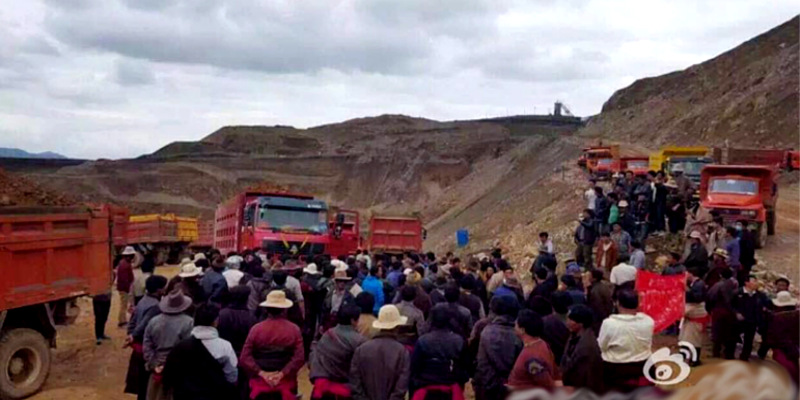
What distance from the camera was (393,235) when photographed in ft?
82.3

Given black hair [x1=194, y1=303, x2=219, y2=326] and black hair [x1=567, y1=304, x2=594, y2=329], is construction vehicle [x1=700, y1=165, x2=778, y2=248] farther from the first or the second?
black hair [x1=194, y1=303, x2=219, y2=326]

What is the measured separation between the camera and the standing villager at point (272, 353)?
693 cm

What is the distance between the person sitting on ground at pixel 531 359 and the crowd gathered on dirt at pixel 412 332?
10mm

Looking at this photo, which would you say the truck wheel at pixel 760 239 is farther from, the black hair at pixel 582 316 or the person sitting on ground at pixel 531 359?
the person sitting on ground at pixel 531 359

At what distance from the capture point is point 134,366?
800 centimetres

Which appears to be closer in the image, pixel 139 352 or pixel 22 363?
pixel 139 352

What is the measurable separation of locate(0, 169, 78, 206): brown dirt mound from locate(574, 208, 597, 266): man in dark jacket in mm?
12957

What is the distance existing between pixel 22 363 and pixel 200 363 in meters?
4.50

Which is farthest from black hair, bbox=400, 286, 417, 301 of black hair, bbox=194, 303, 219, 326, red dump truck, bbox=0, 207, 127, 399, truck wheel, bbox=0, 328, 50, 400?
truck wheel, bbox=0, 328, 50, 400

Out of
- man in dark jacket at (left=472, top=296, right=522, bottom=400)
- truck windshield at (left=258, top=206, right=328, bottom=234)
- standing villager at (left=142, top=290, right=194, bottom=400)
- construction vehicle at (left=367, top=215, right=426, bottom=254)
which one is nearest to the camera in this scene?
man in dark jacket at (left=472, top=296, right=522, bottom=400)

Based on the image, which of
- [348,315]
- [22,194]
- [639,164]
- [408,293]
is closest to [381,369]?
[348,315]

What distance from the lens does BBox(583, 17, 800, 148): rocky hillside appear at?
43469 millimetres

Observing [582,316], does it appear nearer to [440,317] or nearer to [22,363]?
[440,317]

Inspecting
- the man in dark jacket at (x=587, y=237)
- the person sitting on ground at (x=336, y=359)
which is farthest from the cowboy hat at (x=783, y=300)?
the man in dark jacket at (x=587, y=237)
